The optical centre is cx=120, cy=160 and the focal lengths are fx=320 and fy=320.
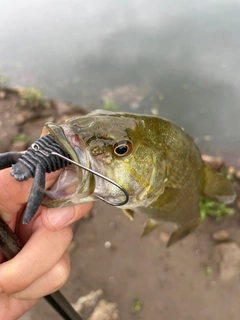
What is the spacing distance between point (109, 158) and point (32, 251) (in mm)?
522

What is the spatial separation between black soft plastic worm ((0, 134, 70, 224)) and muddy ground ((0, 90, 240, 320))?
8.17ft

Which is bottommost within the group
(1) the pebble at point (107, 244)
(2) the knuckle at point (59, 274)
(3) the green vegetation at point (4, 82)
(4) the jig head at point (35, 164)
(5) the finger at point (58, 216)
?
(1) the pebble at point (107, 244)

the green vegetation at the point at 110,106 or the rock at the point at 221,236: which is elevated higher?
the green vegetation at the point at 110,106

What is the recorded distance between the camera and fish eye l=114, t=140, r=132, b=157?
1348 mm

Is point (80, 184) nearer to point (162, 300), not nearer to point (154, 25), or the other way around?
point (162, 300)

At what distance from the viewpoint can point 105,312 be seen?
301 cm

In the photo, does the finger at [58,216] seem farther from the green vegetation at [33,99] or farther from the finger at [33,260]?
the green vegetation at [33,99]

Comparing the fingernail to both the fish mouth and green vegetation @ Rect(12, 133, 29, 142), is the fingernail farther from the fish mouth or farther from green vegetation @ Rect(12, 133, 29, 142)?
green vegetation @ Rect(12, 133, 29, 142)

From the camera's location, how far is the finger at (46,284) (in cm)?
147

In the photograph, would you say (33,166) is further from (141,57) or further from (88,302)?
(141,57)

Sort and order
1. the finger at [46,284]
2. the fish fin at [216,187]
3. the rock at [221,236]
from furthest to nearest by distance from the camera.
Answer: the rock at [221,236] → the fish fin at [216,187] → the finger at [46,284]

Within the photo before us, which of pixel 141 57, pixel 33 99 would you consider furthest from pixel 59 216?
pixel 141 57

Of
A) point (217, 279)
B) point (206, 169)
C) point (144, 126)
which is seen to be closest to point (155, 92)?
point (217, 279)

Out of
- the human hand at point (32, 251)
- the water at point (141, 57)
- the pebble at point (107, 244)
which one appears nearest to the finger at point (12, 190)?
the human hand at point (32, 251)
